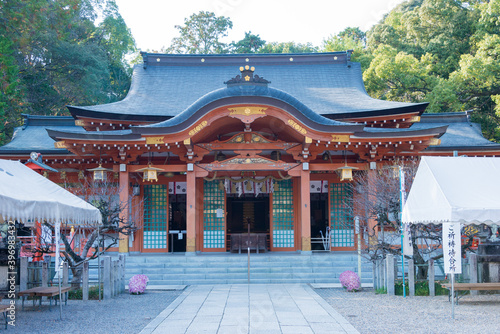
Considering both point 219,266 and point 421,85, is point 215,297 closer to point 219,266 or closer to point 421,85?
point 219,266

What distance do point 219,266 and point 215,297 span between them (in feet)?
11.0

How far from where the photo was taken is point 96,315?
8961 mm

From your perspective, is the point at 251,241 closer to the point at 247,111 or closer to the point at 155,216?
the point at 155,216

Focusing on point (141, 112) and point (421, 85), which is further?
point (421, 85)

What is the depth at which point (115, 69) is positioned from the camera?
38062mm

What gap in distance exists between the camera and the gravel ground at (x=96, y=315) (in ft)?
25.5

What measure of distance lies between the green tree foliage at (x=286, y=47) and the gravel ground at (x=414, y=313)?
35.6 m

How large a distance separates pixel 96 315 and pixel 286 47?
3845 centimetres

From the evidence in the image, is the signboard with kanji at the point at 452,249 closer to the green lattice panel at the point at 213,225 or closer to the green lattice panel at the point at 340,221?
the green lattice panel at the point at 340,221

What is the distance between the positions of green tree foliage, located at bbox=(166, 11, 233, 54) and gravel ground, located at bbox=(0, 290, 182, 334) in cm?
3577

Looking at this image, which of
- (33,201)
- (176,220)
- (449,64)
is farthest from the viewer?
(449,64)

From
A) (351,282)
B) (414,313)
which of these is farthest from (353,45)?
(414,313)

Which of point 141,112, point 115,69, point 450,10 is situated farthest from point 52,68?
point 450,10

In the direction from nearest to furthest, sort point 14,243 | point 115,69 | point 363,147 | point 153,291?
point 14,243, point 153,291, point 363,147, point 115,69
